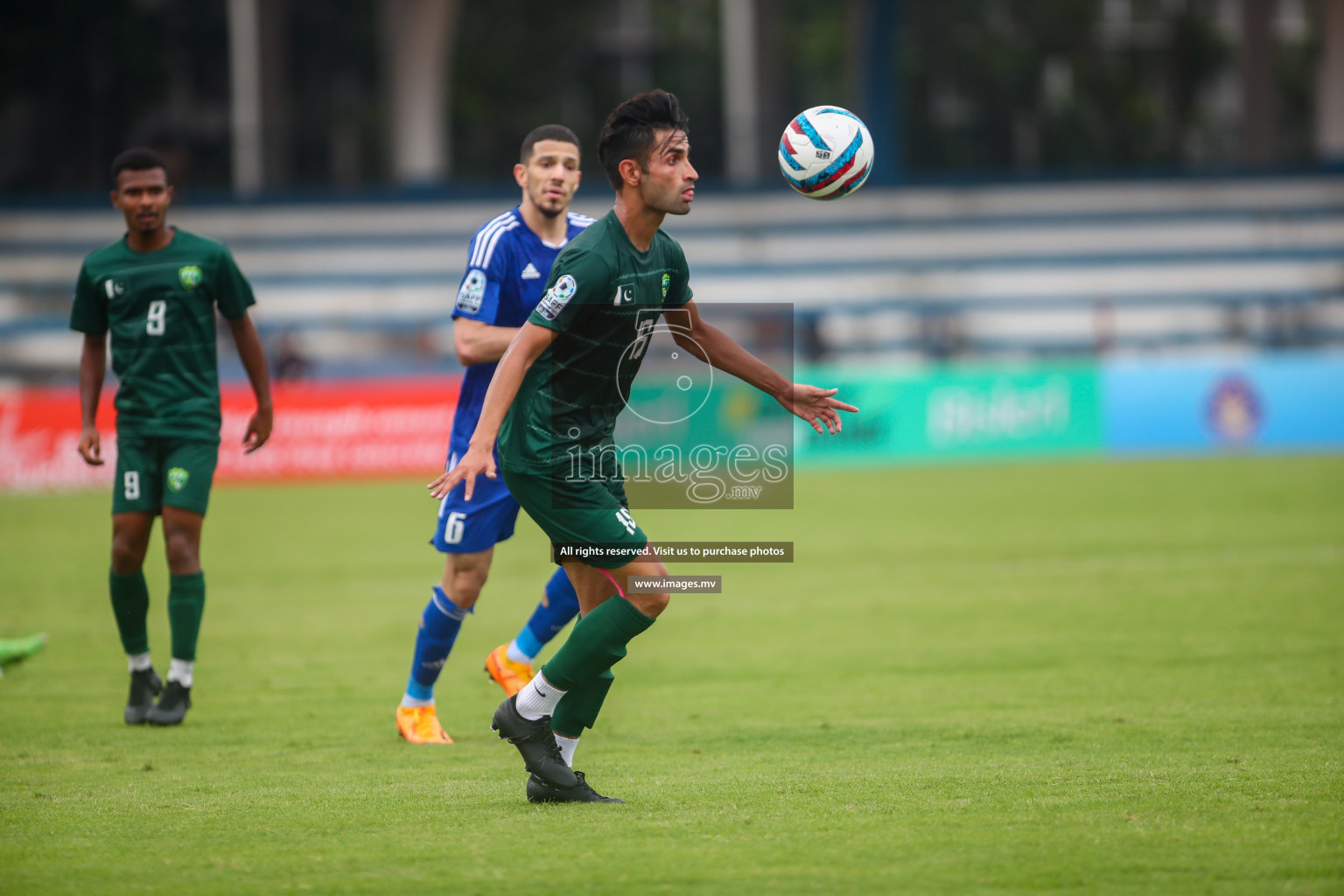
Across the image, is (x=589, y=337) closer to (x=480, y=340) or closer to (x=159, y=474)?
(x=480, y=340)

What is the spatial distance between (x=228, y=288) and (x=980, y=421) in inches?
646

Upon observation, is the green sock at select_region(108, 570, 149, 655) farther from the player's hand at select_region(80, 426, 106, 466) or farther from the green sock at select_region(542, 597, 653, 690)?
the green sock at select_region(542, 597, 653, 690)

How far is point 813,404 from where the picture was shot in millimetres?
5266

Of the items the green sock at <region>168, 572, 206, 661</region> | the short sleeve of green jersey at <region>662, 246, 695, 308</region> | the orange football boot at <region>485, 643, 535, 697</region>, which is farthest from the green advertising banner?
the short sleeve of green jersey at <region>662, 246, 695, 308</region>

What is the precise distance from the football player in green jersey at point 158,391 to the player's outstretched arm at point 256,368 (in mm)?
17

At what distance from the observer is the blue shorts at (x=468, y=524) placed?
628cm

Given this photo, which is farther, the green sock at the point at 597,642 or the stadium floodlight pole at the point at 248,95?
the stadium floodlight pole at the point at 248,95

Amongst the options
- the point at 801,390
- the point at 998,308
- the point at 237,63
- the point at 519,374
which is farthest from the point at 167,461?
the point at 237,63

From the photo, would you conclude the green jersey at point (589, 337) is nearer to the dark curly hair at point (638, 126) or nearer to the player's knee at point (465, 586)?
the dark curly hair at point (638, 126)

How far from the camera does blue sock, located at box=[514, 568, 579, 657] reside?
6703 millimetres

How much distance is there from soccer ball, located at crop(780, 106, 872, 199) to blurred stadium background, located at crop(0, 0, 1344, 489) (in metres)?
15.1

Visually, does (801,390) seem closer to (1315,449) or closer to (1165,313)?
(1315,449)

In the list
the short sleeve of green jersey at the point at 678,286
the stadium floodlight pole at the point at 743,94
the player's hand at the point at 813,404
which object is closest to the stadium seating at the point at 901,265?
the stadium floodlight pole at the point at 743,94

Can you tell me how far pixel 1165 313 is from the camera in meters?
30.9
